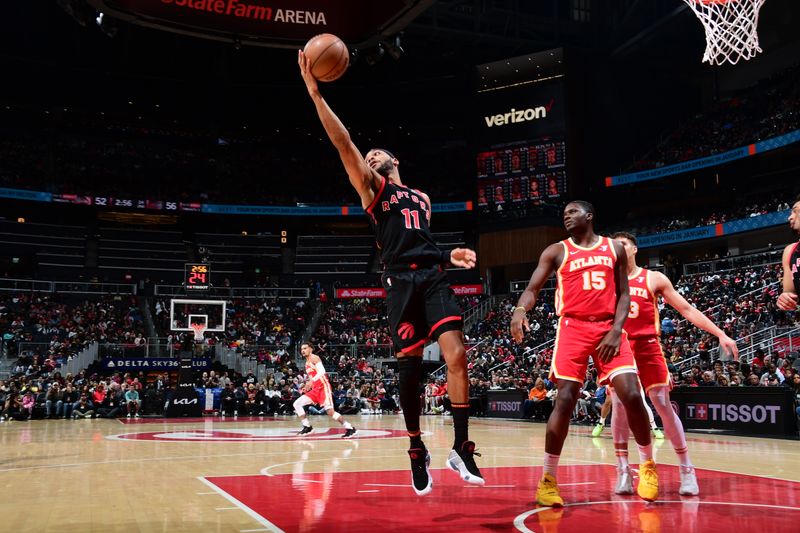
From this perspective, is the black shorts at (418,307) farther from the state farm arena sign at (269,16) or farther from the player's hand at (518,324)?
the state farm arena sign at (269,16)

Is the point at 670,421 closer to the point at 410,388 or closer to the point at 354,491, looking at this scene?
the point at 410,388

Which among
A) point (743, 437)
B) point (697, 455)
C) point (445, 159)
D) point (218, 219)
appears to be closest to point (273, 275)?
point (218, 219)

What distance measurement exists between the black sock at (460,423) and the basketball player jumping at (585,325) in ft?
2.37

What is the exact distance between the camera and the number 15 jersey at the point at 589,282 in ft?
18.2

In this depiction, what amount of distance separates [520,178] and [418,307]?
102 feet

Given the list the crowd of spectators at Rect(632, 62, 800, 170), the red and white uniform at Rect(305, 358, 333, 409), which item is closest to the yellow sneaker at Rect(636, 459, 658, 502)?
the red and white uniform at Rect(305, 358, 333, 409)

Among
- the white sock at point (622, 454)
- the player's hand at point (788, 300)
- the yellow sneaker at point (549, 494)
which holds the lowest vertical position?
the yellow sneaker at point (549, 494)

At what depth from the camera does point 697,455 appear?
9875 millimetres

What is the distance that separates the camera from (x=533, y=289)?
5.44 m

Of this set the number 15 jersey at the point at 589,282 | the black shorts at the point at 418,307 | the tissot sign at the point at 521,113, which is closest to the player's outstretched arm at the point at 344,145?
the black shorts at the point at 418,307

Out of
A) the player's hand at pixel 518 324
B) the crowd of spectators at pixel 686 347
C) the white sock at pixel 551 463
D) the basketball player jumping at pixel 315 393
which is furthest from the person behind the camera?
the crowd of spectators at pixel 686 347

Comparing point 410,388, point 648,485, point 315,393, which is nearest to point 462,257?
point 410,388

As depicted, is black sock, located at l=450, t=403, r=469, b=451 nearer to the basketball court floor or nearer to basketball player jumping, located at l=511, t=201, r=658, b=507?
the basketball court floor

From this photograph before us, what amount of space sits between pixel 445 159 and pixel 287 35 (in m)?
29.3
